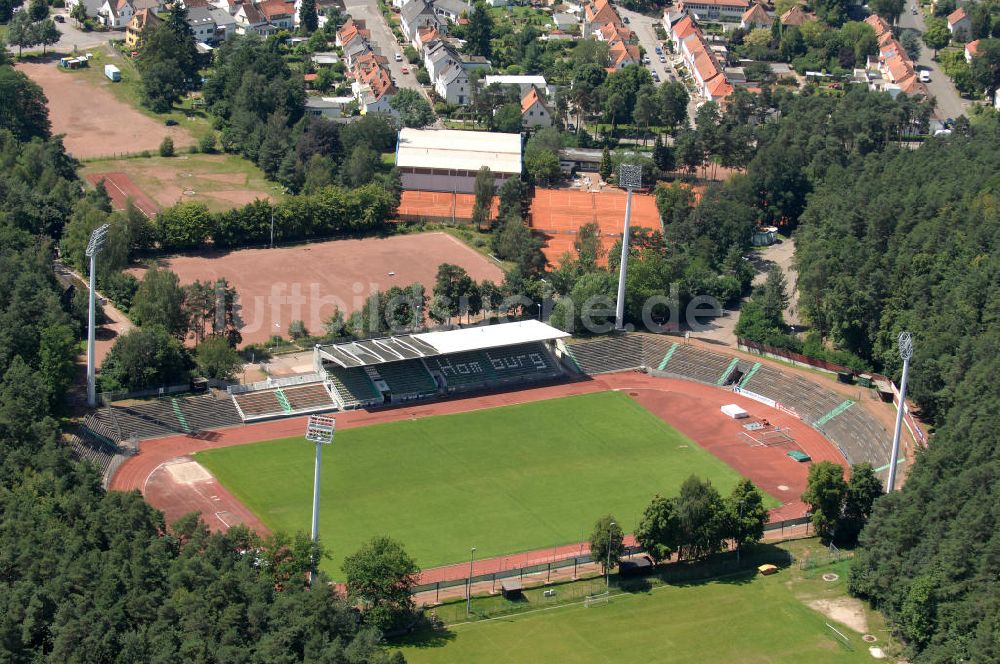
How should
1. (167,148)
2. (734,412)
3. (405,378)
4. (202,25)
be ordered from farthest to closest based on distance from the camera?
(202,25) < (167,148) < (405,378) < (734,412)

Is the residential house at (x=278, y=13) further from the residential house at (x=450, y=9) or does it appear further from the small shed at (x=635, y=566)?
the small shed at (x=635, y=566)

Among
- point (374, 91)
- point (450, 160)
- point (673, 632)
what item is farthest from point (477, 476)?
point (374, 91)

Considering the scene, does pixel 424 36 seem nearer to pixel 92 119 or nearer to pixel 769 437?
pixel 92 119

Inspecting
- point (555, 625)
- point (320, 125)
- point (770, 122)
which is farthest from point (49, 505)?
point (770, 122)

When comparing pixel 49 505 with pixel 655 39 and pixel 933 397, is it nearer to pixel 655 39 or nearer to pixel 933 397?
pixel 933 397

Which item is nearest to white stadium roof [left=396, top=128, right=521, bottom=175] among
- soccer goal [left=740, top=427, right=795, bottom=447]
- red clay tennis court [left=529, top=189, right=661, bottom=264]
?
red clay tennis court [left=529, top=189, right=661, bottom=264]

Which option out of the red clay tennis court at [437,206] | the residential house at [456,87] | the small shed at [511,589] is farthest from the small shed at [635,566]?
the residential house at [456,87]

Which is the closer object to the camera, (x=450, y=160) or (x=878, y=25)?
(x=450, y=160)
